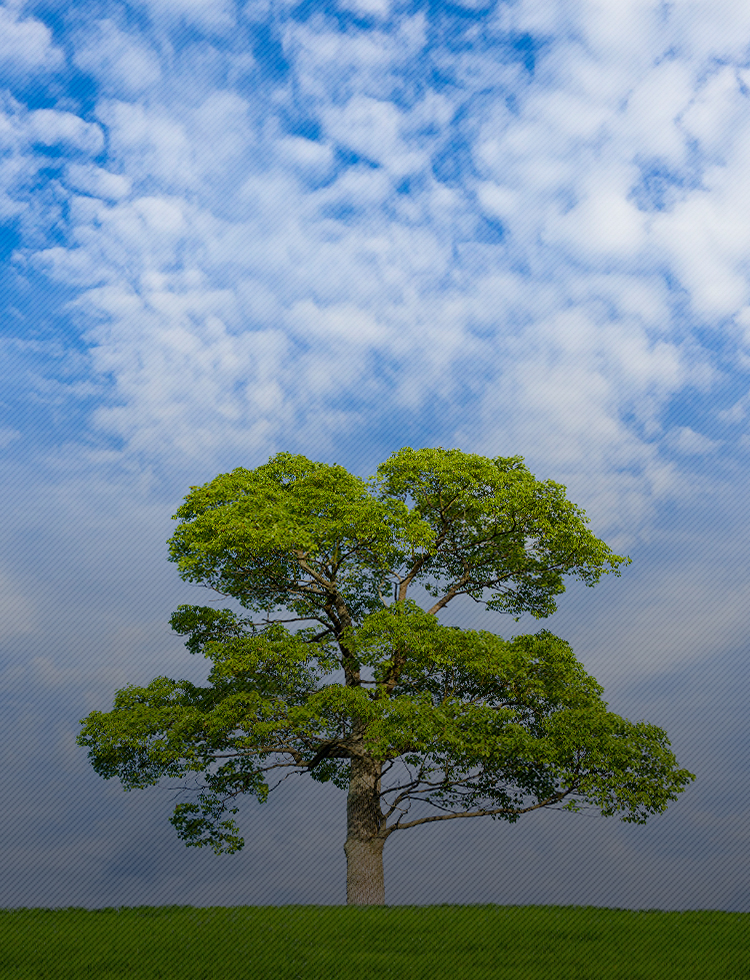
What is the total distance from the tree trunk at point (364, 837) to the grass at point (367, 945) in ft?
16.0

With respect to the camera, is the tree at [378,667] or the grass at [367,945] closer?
the grass at [367,945]

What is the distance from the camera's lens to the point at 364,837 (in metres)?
23.5

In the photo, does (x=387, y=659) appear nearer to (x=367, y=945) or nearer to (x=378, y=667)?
(x=378, y=667)

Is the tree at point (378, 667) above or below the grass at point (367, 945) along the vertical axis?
above

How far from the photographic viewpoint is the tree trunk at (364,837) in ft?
75.6

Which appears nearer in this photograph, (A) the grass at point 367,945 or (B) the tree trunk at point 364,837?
(A) the grass at point 367,945

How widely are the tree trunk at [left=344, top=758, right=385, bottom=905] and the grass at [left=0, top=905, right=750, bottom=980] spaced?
4.89m

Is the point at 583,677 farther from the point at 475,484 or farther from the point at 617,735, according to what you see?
the point at 475,484

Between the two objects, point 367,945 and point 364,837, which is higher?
point 364,837

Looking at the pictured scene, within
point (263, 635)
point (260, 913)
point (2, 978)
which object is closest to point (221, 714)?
point (263, 635)

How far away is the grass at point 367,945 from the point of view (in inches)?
521

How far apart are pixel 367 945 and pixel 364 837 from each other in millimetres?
9021

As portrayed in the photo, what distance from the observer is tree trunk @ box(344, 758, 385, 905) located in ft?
75.6

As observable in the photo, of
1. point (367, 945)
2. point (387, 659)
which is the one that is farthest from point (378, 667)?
point (367, 945)
